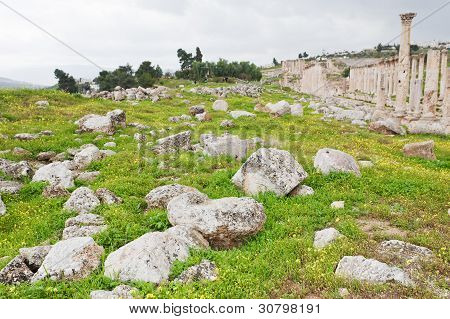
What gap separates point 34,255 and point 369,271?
6447 mm

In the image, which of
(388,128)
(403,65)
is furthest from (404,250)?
(403,65)

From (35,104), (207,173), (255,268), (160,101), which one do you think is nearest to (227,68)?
(160,101)

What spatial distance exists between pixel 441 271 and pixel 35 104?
25.4 meters

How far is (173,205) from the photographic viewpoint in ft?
31.7

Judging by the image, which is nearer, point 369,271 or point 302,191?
point 369,271

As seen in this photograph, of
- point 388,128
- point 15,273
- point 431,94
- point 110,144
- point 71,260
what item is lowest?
point 15,273

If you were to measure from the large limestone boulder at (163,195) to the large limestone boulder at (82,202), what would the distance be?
4.64 ft

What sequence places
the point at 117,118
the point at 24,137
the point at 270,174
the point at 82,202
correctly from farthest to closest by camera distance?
the point at 117,118 < the point at 24,137 < the point at 270,174 < the point at 82,202

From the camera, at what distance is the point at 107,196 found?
11.5 metres

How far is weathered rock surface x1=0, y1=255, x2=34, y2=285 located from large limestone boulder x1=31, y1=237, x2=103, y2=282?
192mm

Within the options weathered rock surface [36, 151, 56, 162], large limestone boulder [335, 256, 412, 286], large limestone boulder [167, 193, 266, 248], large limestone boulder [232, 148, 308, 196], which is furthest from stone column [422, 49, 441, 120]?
large limestone boulder [335, 256, 412, 286]

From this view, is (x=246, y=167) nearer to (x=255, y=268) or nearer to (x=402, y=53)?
(x=255, y=268)
